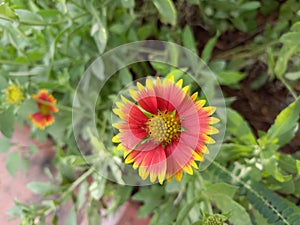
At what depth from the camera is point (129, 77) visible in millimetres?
896

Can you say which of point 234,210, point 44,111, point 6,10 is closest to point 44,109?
point 44,111

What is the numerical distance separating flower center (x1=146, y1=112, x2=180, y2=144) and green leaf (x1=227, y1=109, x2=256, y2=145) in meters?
0.32

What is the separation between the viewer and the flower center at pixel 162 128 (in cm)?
51

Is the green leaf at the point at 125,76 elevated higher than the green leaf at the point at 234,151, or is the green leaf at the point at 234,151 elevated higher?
the green leaf at the point at 125,76

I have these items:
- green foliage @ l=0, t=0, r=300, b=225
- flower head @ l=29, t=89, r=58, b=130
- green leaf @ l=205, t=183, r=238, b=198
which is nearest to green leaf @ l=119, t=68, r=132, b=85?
green foliage @ l=0, t=0, r=300, b=225

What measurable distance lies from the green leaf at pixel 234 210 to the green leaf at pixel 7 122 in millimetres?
378

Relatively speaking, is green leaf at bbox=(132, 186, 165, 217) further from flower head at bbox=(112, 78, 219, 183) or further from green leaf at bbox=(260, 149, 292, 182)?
flower head at bbox=(112, 78, 219, 183)

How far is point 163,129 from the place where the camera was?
0.50 m

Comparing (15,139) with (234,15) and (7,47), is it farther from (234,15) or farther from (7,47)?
(234,15)

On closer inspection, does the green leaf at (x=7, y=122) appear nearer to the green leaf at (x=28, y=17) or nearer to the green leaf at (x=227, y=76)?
the green leaf at (x=28, y=17)

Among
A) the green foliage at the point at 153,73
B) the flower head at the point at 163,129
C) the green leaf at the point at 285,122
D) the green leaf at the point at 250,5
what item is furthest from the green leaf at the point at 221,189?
the green leaf at the point at 250,5

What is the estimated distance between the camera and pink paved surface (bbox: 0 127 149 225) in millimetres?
1075

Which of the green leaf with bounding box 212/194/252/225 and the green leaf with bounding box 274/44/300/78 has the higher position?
the green leaf with bounding box 274/44/300/78

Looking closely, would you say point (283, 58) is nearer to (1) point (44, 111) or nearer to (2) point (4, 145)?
(1) point (44, 111)
